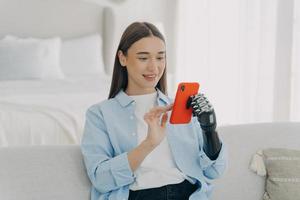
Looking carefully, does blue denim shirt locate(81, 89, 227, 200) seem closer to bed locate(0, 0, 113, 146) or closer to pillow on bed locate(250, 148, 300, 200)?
pillow on bed locate(250, 148, 300, 200)

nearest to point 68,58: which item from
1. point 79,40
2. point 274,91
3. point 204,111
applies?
point 79,40

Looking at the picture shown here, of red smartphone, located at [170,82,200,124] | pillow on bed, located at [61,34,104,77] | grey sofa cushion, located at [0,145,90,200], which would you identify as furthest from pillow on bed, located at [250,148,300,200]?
pillow on bed, located at [61,34,104,77]

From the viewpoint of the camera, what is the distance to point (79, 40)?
15.0ft

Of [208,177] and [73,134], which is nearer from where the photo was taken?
[208,177]

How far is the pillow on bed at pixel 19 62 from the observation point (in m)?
4.01

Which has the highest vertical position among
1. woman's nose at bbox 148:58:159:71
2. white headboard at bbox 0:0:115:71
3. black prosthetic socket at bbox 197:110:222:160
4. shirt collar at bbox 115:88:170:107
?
white headboard at bbox 0:0:115:71

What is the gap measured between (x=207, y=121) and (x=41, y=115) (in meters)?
1.52

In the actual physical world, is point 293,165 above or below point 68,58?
below

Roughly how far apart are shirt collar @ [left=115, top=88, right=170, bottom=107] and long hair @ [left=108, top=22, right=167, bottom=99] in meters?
0.03

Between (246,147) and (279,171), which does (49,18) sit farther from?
(279,171)

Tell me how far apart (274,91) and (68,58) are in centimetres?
167

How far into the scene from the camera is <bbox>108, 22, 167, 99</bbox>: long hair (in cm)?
175

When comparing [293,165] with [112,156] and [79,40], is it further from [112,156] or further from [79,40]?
[79,40]

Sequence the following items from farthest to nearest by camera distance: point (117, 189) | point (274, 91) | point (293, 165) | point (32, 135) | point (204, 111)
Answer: point (274, 91)
point (32, 135)
point (293, 165)
point (117, 189)
point (204, 111)
